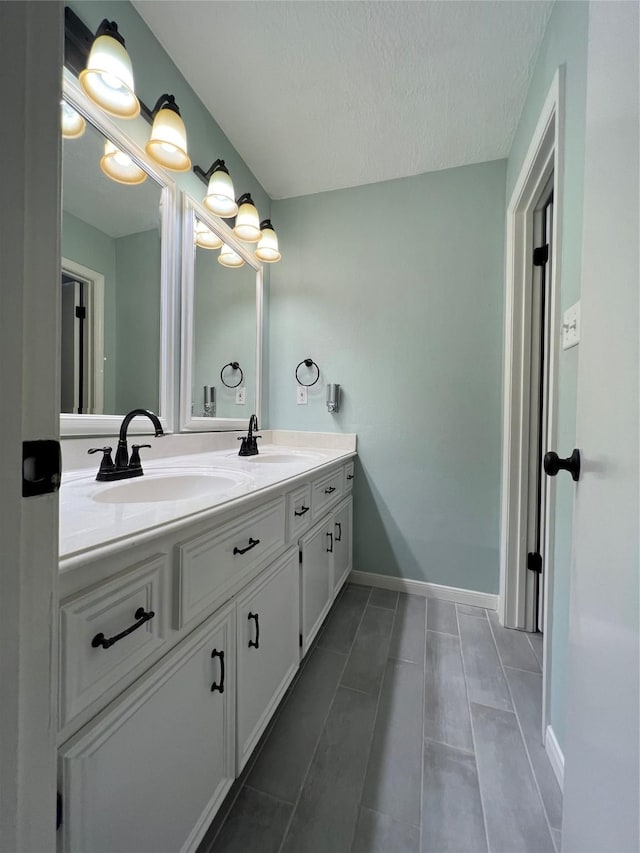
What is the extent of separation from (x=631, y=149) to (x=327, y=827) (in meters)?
1.51

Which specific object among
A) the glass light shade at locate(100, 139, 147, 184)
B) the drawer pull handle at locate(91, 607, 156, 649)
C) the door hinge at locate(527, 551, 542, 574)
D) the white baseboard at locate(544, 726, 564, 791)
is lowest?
the white baseboard at locate(544, 726, 564, 791)

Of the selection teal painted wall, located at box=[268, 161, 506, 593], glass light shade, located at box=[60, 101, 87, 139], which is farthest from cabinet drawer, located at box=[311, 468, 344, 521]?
glass light shade, located at box=[60, 101, 87, 139]

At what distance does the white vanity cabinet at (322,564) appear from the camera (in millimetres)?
1251

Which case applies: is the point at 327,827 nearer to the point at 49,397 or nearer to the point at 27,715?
the point at 27,715

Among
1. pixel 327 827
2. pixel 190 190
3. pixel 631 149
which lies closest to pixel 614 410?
pixel 631 149

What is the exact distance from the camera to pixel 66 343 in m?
0.97

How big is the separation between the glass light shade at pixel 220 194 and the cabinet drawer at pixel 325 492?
1.39 m

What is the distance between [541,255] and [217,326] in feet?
5.45

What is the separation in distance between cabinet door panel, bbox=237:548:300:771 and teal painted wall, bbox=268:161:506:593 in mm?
937

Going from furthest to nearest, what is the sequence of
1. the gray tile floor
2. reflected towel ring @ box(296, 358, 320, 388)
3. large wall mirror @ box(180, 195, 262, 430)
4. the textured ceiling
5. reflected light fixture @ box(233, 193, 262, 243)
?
reflected towel ring @ box(296, 358, 320, 388) < reflected light fixture @ box(233, 193, 262, 243) < large wall mirror @ box(180, 195, 262, 430) < the textured ceiling < the gray tile floor

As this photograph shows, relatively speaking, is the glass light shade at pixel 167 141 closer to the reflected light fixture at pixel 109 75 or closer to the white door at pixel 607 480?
the reflected light fixture at pixel 109 75

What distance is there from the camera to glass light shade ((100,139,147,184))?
108 cm

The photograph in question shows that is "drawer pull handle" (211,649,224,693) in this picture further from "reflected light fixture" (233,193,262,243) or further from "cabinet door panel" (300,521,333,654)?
"reflected light fixture" (233,193,262,243)

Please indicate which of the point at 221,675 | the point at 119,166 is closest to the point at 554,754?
the point at 221,675
